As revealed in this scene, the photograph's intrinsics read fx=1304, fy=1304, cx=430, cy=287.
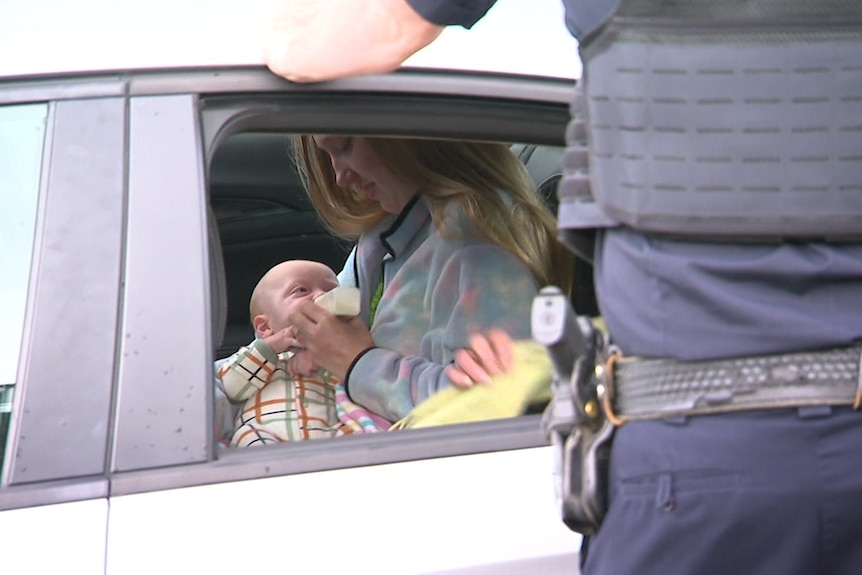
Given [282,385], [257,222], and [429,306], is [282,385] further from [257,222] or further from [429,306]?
[257,222]

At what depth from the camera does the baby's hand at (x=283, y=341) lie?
2840mm

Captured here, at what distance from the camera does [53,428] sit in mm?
1844

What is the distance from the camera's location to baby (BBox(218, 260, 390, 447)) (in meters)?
2.59

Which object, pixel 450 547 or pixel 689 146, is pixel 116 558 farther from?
pixel 689 146

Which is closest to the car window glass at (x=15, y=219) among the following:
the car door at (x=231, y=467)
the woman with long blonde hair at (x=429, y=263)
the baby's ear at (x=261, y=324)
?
the car door at (x=231, y=467)

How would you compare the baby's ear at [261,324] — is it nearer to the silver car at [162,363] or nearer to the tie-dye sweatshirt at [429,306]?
the tie-dye sweatshirt at [429,306]

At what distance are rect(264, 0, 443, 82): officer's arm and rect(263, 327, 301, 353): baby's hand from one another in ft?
2.84

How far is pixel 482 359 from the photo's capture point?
7.91 ft

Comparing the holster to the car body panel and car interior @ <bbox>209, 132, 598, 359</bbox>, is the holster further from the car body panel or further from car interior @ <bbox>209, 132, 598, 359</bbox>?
car interior @ <bbox>209, 132, 598, 359</bbox>

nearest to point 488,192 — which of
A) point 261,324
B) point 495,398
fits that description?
point 495,398

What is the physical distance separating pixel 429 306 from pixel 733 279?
3.95ft

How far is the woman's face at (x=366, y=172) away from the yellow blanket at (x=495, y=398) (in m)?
0.53

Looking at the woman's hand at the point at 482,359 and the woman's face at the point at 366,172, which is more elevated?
the woman's face at the point at 366,172

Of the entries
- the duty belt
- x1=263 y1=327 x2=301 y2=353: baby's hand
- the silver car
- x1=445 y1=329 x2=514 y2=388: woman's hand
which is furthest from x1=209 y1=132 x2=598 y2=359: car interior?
the duty belt
